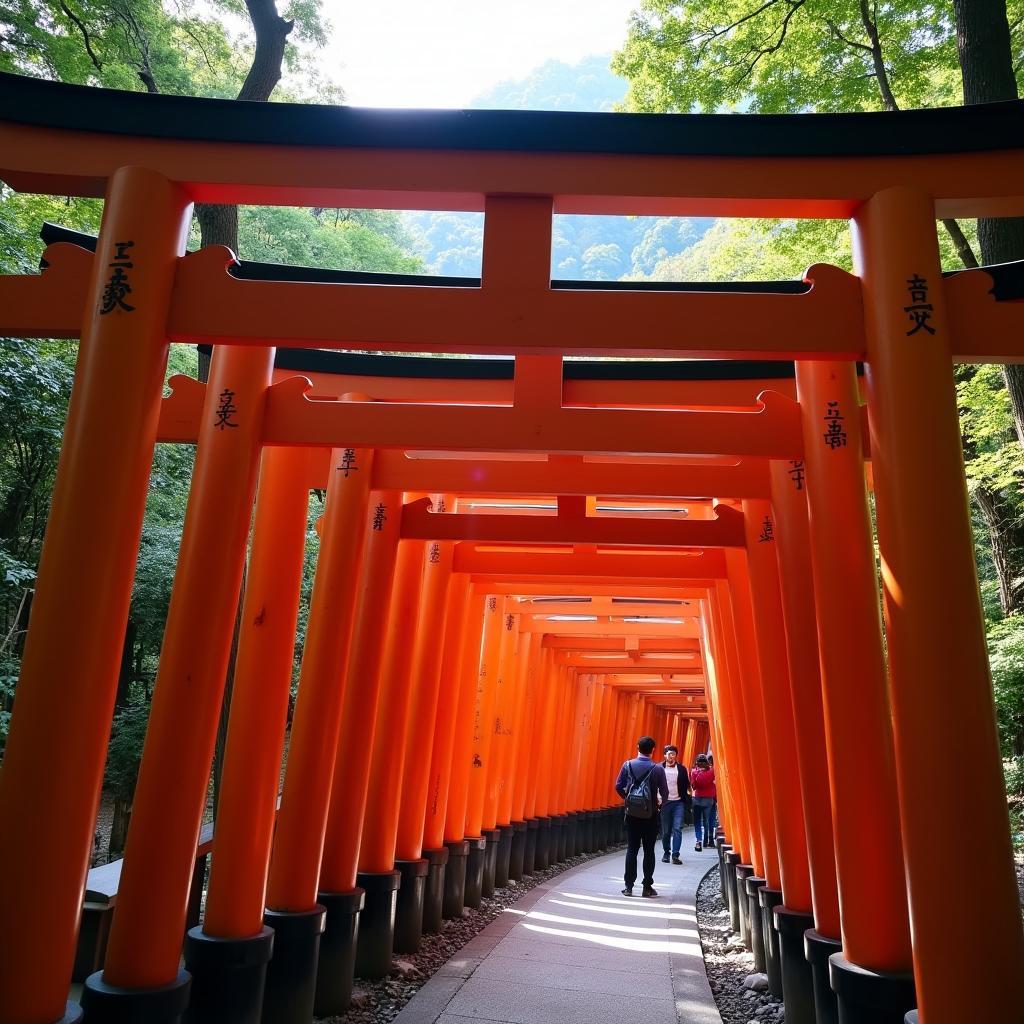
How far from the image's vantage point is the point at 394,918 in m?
7.05

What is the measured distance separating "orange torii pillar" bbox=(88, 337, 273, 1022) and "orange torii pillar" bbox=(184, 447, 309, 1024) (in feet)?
0.48

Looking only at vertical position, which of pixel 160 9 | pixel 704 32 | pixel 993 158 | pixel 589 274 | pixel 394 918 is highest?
pixel 589 274

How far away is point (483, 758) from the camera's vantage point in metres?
10.5

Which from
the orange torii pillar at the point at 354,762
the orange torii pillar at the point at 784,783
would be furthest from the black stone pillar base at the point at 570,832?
the orange torii pillar at the point at 784,783

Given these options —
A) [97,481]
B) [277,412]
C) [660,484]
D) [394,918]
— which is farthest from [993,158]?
[394,918]

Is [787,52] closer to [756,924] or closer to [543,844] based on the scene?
[756,924]

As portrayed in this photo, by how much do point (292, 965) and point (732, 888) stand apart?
627cm

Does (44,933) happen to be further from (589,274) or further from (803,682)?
(589,274)

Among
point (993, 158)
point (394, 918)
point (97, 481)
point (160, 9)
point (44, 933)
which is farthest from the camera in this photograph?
point (160, 9)

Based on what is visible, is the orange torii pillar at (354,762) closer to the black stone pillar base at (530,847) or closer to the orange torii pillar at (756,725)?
the orange torii pillar at (756,725)

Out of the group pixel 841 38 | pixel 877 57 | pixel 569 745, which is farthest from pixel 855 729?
pixel 569 745

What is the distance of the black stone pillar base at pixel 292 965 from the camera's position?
488cm

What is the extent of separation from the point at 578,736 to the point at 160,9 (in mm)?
14029

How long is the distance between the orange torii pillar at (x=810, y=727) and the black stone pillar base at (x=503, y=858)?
7.20 m
